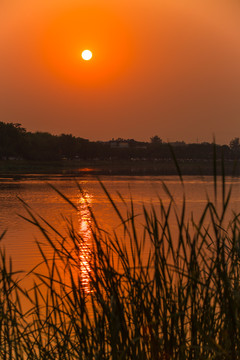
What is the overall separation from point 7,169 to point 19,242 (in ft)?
229

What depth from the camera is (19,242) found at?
15.8m

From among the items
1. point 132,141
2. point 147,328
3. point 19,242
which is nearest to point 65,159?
point 132,141

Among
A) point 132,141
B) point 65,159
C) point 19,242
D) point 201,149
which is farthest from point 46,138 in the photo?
point 19,242

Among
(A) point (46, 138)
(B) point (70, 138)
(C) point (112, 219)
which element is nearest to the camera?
(C) point (112, 219)

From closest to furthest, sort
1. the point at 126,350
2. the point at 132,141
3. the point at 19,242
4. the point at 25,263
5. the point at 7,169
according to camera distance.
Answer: the point at 126,350, the point at 25,263, the point at 19,242, the point at 7,169, the point at 132,141

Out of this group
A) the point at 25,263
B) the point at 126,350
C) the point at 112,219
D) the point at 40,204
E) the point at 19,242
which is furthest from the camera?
the point at 40,204

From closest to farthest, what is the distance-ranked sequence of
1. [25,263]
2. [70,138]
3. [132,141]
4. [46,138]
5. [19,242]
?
[25,263]
[19,242]
[70,138]
[46,138]
[132,141]

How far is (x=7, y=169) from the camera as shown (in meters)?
84.1

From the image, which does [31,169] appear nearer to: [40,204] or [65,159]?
[65,159]

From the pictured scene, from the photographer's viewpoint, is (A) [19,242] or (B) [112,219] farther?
(B) [112,219]

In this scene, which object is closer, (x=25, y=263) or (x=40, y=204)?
(x=25, y=263)

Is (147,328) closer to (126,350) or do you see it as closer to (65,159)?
(126,350)

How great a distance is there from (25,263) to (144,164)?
109m

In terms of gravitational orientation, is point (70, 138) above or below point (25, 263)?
above
